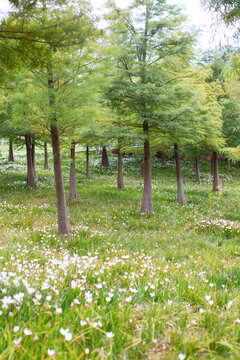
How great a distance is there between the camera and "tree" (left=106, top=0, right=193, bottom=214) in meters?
9.91

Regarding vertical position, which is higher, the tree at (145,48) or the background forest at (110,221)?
the tree at (145,48)

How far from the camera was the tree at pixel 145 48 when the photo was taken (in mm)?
9907

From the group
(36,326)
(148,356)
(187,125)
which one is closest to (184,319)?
(148,356)

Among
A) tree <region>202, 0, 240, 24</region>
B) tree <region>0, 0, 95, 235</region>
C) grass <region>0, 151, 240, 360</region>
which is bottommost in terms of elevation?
grass <region>0, 151, 240, 360</region>

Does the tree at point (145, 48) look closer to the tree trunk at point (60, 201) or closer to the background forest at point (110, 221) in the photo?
the background forest at point (110, 221)

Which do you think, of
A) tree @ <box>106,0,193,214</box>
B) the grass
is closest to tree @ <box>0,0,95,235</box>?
the grass

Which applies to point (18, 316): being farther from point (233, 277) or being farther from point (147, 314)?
point (233, 277)

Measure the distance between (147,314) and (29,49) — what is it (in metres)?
4.70

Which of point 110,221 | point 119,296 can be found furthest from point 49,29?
point 110,221

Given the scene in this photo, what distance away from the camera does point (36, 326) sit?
1.85 metres

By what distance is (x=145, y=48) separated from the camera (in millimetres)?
10086

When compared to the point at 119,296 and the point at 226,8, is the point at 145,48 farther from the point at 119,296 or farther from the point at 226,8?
the point at 119,296

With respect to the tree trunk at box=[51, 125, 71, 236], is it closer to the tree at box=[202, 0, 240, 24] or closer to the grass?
the grass

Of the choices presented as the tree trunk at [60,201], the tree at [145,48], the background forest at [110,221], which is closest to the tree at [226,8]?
the background forest at [110,221]
